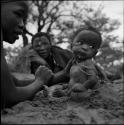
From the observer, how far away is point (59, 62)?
358cm

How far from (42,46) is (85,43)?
1.35m

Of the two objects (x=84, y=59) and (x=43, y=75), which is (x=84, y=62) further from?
(x=43, y=75)

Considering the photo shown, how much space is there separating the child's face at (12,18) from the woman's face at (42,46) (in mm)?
1571

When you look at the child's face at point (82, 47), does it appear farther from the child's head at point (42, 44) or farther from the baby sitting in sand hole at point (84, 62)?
the child's head at point (42, 44)

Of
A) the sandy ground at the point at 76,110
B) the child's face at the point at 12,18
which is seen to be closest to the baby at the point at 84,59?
the sandy ground at the point at 76,110

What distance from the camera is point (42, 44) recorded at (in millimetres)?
3527

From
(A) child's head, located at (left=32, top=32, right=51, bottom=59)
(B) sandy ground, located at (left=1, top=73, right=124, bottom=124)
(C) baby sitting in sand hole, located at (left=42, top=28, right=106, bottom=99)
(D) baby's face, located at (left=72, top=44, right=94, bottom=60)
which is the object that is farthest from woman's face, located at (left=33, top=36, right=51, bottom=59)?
(B) sandy ground, located at (left=1, top=73, right=124, bottom=124)

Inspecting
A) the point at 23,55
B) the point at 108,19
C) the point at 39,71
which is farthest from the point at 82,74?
the point at 108,19

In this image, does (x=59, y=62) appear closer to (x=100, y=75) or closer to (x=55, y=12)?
(x=100, y=75)

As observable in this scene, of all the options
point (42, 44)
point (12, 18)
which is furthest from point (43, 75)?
point (42, 44)

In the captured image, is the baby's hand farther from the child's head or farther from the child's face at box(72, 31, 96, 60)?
the child's head

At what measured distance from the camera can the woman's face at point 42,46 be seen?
3.49 metres

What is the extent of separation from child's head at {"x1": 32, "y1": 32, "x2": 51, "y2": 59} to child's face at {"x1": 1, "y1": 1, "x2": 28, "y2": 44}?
5.13ft

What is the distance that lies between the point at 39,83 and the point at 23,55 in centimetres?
210
